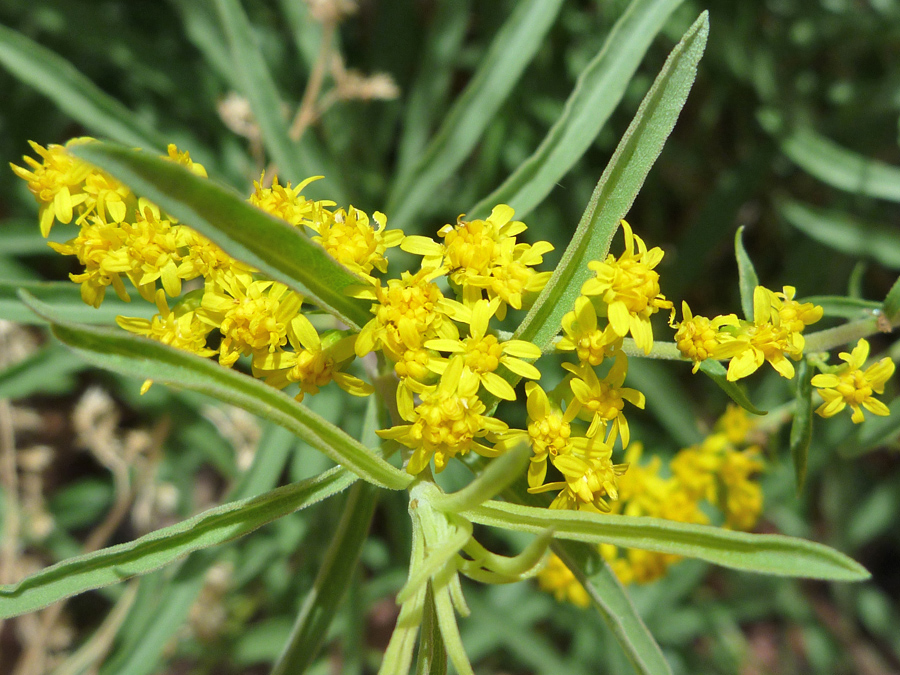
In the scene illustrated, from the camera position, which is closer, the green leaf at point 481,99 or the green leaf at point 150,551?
the green leaf at point 150,551

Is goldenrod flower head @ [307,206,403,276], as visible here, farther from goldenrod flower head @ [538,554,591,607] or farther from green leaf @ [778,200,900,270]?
green leaf @ [778,200,900,270]

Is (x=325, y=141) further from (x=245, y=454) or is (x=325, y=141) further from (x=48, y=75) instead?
(x=245, y=454)

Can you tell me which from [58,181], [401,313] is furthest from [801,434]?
Result: [58,181]

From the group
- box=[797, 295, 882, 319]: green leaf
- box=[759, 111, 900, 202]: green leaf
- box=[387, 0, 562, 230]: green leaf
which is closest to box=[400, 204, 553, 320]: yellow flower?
box=[797, 295, 882, 319]: green leaf

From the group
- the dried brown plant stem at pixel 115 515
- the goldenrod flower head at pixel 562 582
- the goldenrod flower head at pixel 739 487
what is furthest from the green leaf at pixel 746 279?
the dried brown plant stem at pixel 115 515

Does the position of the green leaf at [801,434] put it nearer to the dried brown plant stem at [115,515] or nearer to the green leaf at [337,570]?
the green leaf at [337,570]

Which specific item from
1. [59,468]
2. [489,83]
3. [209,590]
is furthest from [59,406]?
[489,83]
